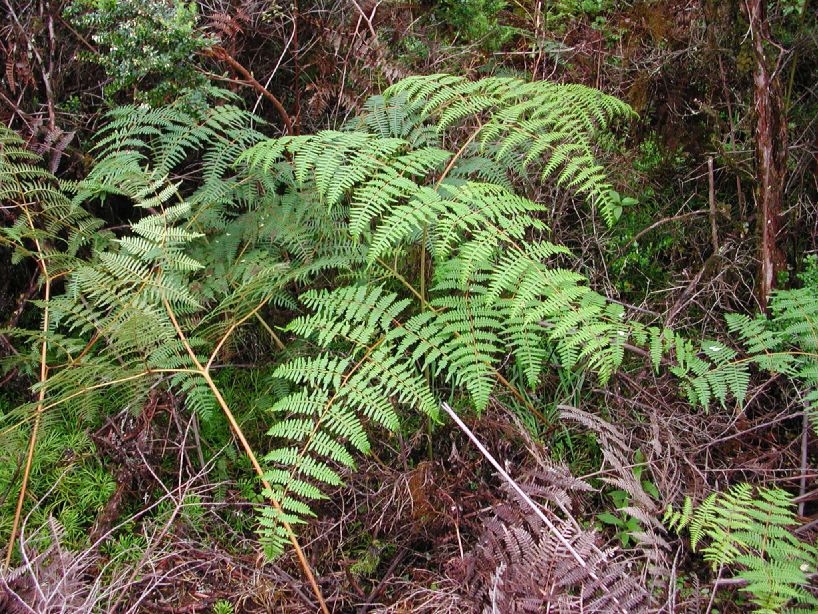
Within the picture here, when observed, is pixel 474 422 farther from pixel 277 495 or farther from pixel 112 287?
pixel 112 287

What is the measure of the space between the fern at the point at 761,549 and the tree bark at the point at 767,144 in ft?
3.20

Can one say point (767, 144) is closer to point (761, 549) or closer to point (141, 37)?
point (761, 549)

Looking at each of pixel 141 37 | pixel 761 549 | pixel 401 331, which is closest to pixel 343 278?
pixel 401 331

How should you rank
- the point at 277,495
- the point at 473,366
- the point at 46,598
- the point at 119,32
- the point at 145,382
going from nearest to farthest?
the point at 46,598
the point at 277,495
the point at 473,366
the point at 145,382
the point at 119,32

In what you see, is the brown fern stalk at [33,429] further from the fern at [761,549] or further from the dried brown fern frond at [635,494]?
the fern at [761,549]

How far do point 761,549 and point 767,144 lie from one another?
5.21 feet

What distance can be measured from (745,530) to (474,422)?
3.18 ft

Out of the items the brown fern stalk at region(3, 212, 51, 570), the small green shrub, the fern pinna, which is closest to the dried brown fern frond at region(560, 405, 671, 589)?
the fern pinna

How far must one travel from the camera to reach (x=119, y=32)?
2648 mm

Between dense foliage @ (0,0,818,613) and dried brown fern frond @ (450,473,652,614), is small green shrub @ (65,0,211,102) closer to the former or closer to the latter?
dense foliage @ (0,0,818,613)

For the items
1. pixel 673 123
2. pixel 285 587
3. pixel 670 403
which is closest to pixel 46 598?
pixel 285 587

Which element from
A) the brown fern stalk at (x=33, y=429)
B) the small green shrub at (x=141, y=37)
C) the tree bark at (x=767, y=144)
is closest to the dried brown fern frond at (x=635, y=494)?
the tree bark at (x=767, y=144)

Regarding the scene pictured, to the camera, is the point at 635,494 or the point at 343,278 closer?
the point at 635,494

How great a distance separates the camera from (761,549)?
1941mm
